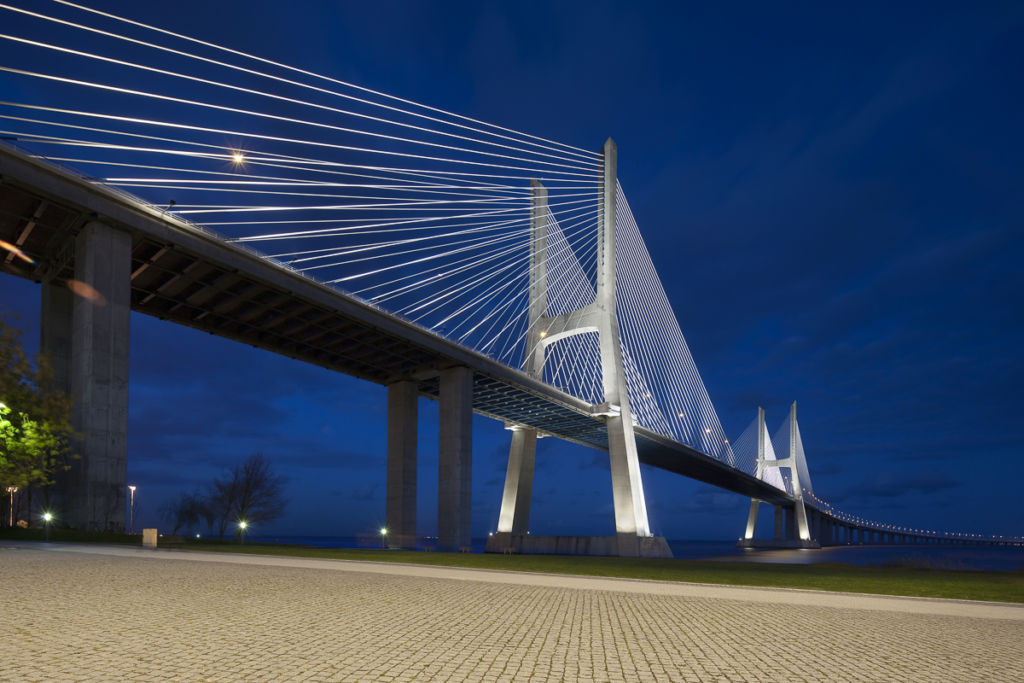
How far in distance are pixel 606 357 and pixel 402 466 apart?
47.8 feet

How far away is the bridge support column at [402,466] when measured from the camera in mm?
45062

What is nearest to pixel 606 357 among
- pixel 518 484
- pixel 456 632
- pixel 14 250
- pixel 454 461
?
pixel 454 461

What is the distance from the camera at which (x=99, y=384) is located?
2348 centimetres

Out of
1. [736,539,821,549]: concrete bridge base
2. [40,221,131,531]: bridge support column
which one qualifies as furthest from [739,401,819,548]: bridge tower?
[40,221,131,531]: bridge support column

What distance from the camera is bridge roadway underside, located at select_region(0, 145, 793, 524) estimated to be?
2431 centimetres

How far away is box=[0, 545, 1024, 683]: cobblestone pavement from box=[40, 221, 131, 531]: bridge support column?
37.0ft

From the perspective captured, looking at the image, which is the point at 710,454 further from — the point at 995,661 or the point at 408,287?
the point at 995,661

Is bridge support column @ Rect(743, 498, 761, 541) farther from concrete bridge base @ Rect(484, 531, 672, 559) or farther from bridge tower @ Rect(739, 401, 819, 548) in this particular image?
concrete bridge base @ Rect(484, 531, 672, 559)

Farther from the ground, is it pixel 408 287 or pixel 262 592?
pixel 408 287

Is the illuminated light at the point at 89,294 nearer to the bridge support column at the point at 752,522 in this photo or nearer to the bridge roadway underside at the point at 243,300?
the bridge roadway underside at the point at 243,300

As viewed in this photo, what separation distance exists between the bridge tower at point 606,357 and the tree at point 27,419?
1073 inches

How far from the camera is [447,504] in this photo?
42031 millimetres

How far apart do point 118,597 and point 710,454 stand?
58224mm

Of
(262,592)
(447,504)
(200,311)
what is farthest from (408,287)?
(262,592)
